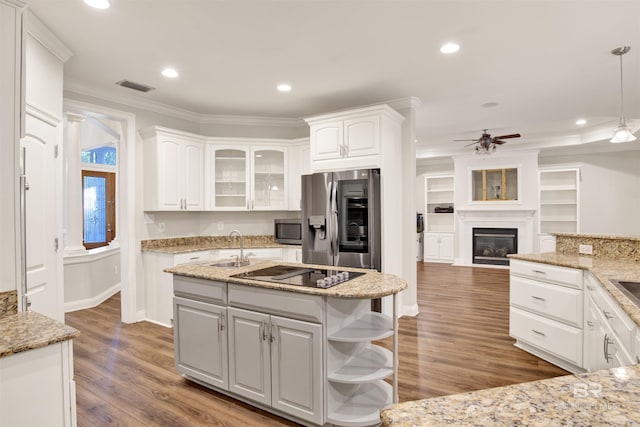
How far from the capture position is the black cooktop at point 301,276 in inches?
88.4

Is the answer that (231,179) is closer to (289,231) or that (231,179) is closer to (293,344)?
(289,231)

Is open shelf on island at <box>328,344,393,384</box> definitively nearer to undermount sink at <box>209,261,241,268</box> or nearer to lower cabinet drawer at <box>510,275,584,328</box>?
undermount sink at <box>209,261,241,268</box>

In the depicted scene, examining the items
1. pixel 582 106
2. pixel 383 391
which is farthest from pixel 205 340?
pixel 582 106

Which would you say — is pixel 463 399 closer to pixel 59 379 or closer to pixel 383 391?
pixel 59 379

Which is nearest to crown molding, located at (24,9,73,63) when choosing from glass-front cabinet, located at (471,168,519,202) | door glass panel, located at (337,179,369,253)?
door glass panel, located at (337,179,369,253)

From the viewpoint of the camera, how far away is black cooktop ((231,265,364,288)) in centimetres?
224

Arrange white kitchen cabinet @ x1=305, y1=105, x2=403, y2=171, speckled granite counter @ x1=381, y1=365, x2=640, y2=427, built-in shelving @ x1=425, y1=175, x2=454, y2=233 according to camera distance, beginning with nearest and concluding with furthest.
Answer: speckled granite counter @ x1=381, y1=365, x2=640, y2=427 < white kitchen cabinet @ x1=305, y1=105, x2=403, y2=171 < built-in shelving @ x1=425, y1=175, x2=454, y2=233

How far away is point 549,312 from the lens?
300 centimetres

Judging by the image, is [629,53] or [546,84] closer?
[629,53]

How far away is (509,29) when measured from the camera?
2738 millimetres

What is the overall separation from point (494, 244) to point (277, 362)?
7.43 meters

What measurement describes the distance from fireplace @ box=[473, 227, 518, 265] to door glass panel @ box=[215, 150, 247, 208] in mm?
5910

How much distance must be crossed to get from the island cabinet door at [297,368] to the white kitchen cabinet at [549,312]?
209 centimetres

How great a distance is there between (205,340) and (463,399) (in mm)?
2169
